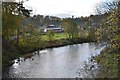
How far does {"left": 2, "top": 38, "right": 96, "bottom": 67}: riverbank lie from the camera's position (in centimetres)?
2284

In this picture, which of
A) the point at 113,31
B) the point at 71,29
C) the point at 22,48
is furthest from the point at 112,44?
the point at 71,29

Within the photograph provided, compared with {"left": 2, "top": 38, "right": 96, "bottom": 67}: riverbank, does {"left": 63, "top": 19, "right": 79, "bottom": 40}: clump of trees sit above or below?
above

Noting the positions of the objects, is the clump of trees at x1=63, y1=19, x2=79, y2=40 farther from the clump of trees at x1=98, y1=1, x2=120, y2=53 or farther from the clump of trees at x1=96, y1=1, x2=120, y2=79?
the clump of trees at x1=98, y1=1, x2=120, y2=53

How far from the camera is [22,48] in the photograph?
30875mm

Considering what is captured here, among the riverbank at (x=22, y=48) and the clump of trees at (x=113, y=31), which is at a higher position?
the clump of trees at (x=113, y=31)

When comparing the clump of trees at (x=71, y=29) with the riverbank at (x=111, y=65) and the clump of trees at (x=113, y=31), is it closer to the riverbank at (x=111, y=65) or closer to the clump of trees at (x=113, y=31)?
the riverbank at (x=111, y=65)

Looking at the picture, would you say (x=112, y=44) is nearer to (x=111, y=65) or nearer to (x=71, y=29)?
(x=111, y=65)

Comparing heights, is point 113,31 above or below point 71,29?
above

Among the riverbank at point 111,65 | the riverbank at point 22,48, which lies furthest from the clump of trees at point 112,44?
the riverbank at point 22,48

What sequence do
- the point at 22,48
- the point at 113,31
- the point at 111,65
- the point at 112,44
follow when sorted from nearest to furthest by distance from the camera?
the point at 113,31, the point at 112,44, the point at 111,65, the point at 22,48

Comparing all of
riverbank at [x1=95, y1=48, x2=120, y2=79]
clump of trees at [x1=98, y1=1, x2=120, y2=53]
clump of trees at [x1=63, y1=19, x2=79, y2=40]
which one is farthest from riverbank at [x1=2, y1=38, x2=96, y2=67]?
clump of trees at [x1=98, y1=1, x2=120, y2=53]

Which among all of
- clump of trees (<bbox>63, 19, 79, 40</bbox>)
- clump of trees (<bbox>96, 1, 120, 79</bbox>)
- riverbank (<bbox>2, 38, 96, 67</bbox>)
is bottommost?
riverbank (<bbox>2, 38, 96, 67</bbox>)

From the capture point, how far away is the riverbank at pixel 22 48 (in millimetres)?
22841

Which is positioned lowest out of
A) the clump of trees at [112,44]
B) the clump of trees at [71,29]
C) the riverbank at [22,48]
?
the riverbank at [22,48]
